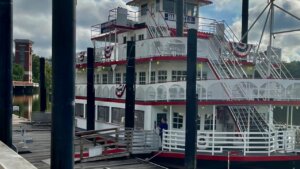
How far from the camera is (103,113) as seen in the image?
21500mm

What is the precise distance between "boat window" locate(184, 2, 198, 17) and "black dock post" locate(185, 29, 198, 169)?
1281 centimetres

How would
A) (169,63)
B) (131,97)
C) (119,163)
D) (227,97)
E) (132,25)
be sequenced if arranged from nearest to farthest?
(119,163), (227,97), (131,97), (169,63), (132,25)

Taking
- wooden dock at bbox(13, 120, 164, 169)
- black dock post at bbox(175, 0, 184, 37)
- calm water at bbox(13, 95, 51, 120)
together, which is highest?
black dock post at bbox(175, 0, 184, 37)

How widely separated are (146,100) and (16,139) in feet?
24.5

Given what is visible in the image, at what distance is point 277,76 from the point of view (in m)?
19.3

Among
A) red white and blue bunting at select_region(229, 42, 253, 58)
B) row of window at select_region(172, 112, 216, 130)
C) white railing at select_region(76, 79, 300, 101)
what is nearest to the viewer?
white railing at select_region(76, 79, 300, 101)

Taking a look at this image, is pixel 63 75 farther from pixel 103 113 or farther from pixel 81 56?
pixel 81 56

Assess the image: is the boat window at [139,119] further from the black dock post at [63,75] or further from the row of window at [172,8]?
the black dock post at [63,75]

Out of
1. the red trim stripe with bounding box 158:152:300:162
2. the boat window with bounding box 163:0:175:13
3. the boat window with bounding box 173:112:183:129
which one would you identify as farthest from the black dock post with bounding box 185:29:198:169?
the boat window with bounding box 163:0:175:13

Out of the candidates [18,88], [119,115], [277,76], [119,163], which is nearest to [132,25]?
[119,115]

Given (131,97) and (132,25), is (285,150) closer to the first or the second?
(131,97)

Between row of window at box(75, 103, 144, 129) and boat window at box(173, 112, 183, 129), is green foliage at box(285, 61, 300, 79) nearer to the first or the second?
row of window at box(75, 103, 144, 129)

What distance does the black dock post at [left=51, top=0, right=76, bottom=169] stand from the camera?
4605 millimetres

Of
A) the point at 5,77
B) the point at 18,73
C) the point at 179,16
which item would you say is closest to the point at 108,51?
the point at 179,16
